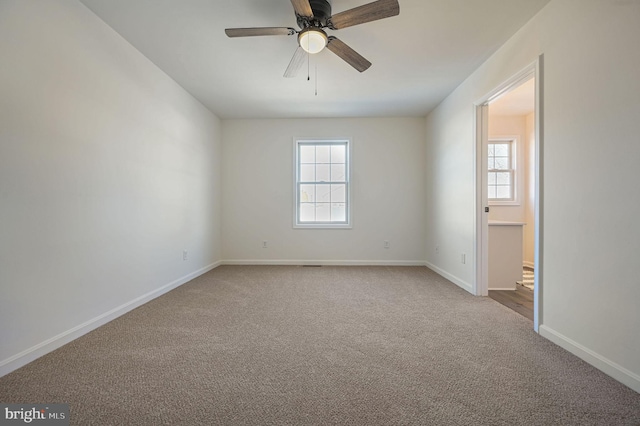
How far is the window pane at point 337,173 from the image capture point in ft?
17.1

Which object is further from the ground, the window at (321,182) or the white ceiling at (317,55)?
the white ceiling at (317,55)

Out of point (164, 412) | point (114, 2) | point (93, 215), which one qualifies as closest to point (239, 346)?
point (164, 412)

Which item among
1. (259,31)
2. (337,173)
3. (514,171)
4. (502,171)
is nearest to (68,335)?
(259,31)

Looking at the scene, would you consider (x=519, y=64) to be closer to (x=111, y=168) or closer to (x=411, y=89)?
(x=411, y=89)

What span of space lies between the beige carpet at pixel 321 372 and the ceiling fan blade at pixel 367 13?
2.24 m

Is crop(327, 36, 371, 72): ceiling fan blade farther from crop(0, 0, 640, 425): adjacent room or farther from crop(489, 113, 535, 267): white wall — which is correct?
crop(489, 113, 535, 267): white wall

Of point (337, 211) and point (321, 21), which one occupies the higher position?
point (321, 21)

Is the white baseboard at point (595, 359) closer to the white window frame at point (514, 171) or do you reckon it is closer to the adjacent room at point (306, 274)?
the adjacent room at point (306, 274)

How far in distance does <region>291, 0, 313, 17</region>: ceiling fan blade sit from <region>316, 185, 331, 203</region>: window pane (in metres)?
3.33

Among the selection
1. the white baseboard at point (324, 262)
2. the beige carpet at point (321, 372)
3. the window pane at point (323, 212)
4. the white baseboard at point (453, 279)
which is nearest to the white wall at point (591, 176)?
the beige carpet at point (321, 372)

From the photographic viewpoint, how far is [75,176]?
7.25 feet

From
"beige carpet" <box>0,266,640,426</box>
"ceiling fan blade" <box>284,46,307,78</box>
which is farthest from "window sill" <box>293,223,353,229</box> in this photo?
"ceiling fan blade" <box>284,46,307,78</box>

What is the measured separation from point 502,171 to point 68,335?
20.5 feet

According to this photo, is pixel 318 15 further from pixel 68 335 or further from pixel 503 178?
pixel 503 178
